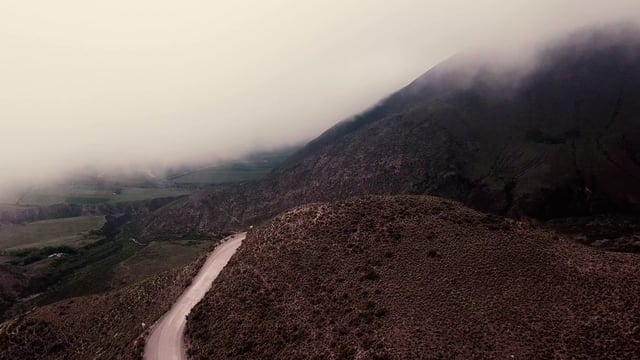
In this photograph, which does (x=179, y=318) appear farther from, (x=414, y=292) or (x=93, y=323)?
(x=414, y=292)

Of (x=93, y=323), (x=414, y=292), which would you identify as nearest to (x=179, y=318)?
(x=93, y=323)

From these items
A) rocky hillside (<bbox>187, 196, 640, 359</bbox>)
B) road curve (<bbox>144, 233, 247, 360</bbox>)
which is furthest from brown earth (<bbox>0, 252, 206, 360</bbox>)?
rocky hillside (<bbox>187, 196, 640, 359</bbox>)

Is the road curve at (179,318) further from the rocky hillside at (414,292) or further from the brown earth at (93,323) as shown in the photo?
the rocky hillside at (414,292)

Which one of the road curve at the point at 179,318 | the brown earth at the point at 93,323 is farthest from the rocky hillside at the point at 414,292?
the brown earth at the point at 93,323

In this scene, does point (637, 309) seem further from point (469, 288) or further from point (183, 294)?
point (183, 294)

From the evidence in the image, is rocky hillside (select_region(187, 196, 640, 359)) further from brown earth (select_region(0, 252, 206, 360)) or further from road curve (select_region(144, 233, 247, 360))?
brown earth (select_region(0, 252, 206, 360))

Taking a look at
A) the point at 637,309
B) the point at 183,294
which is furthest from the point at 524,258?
the point at 183,294
